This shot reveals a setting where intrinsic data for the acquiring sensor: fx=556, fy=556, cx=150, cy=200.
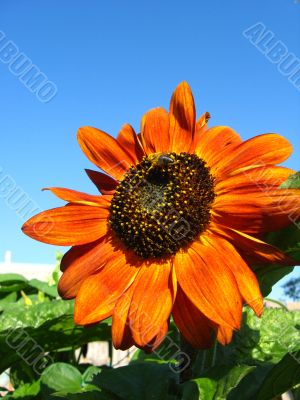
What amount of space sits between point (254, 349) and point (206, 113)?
524 millimetres

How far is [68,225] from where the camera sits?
966 millimetres

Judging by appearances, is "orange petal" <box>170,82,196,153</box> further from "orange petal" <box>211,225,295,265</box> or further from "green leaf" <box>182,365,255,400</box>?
"green leaf" <box>182,365,255,400</box>

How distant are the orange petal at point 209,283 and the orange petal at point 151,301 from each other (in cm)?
2

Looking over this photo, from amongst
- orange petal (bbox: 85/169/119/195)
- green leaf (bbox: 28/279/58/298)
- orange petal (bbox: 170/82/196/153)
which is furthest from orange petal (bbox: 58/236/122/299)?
green leaf (bbox: 28/279/58/298)

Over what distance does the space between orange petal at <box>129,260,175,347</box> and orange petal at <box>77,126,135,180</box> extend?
0.21m

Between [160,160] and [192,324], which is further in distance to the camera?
[160,160]

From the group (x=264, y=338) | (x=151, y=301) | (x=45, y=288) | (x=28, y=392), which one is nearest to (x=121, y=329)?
(x=151, y=301)

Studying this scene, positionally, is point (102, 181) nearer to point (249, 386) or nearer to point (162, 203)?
point (162, 203)

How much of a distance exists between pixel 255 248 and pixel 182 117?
0.31 metres

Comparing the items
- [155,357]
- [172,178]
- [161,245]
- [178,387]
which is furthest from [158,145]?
[155,357]

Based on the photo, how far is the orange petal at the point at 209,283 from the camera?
0.77 m

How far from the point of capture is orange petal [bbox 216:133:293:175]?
0.89 meters

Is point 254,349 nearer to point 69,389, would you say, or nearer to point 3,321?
point 69,389

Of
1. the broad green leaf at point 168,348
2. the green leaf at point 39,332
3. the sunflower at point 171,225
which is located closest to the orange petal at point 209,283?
the sunflower at point 171,225
